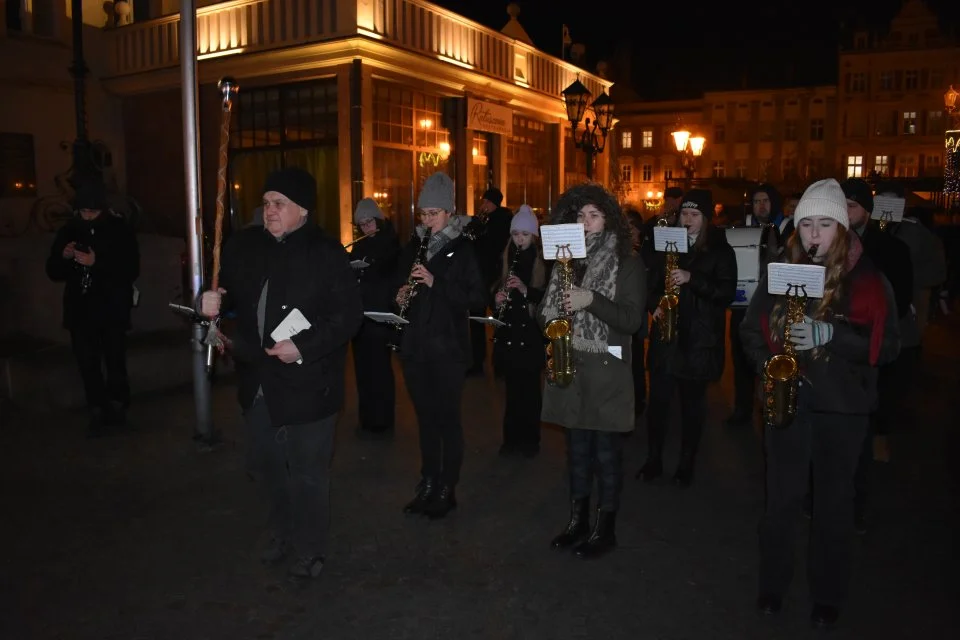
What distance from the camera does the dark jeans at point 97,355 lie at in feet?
23.7

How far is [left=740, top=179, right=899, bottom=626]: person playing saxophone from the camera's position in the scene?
12.1ft

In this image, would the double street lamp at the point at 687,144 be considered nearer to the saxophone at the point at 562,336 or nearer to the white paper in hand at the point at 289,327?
the saxophone at the point at 562,336

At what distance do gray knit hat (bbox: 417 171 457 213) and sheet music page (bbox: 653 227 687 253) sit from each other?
63.5 inches

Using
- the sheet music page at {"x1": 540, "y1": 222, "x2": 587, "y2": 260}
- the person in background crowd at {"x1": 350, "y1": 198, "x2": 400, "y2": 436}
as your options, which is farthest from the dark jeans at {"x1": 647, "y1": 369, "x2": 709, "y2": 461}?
the person in background crowd at {"x1": 350, "y1": 198, "x2": 400, "y2": 436}

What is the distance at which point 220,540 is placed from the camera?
4953 millimetres

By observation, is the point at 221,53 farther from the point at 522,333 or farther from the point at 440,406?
the point at 440,406

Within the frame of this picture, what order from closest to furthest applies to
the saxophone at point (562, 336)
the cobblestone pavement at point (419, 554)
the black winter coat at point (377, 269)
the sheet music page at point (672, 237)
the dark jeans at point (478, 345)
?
1. the cobblestone pavement at point (419, 554)
2. the saxophone at point (562, 336)
3. the sheet music page at point (672, 237)
4. the black winter coat at point (377, 269)
5. the dark jeans at point (478, 345)

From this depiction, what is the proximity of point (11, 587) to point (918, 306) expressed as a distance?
758cm

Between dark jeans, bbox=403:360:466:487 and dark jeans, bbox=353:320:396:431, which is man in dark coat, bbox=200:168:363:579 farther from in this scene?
dark jeans, bbox=353:320:396:431

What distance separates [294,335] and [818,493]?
107 inches

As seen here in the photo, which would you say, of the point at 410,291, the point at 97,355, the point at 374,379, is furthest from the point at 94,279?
the point at 410,291

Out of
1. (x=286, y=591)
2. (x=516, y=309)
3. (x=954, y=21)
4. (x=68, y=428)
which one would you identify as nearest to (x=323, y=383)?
(x=286, y=591)

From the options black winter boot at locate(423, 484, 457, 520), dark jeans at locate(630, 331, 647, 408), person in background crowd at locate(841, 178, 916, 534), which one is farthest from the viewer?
dark jeans at locate(630, 331, 647, 408)

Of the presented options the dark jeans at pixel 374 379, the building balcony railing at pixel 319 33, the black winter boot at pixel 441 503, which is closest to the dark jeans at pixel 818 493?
the black winter boot at pixel 441 503
